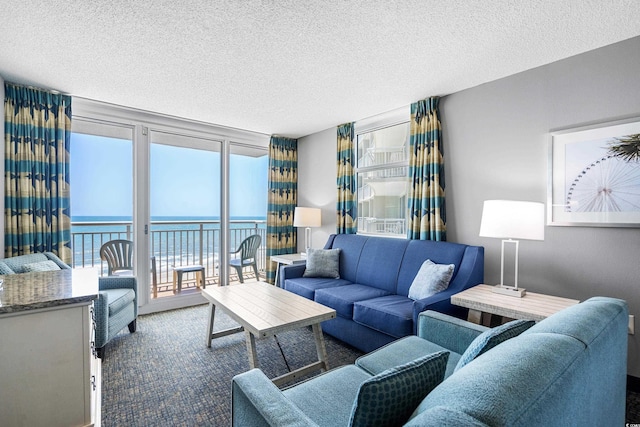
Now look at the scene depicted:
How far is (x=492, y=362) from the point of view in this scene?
2.28 ft

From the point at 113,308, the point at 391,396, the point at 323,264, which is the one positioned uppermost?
the point at 391,396

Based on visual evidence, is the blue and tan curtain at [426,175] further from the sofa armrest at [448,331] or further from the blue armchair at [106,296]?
the blue armchair at [106,296]

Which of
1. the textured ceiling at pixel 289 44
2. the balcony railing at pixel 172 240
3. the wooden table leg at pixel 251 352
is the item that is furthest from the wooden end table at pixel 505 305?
the balcony railing at pixel 172 240

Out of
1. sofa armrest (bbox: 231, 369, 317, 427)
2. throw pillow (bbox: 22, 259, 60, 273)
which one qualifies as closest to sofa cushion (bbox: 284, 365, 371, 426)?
sofa armrest (bbox: 231, 369, 317, 427)

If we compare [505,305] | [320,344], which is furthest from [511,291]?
[320,344]

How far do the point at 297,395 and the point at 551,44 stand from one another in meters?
2.72

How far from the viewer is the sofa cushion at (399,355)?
4.98 feet

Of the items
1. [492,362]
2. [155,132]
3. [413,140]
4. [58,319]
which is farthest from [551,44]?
[155,132]

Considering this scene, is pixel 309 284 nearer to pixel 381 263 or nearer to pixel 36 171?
pixel 381 263

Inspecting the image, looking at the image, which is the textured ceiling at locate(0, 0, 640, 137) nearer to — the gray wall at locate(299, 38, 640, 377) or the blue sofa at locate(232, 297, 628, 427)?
the gray wall at locate(299, 38, 640, 377)

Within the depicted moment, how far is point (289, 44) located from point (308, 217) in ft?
7.99

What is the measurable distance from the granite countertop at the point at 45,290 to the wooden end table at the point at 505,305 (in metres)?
2.27

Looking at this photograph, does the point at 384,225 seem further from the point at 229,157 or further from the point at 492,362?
the point at 492,362

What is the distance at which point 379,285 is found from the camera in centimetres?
312
